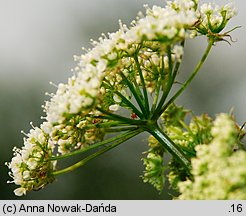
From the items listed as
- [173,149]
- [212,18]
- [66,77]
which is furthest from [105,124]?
[66,77]

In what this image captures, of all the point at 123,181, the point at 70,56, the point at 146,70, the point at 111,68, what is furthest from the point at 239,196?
the point at 70,56

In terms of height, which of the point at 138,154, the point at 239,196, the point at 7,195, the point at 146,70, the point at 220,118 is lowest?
the point at 239,196

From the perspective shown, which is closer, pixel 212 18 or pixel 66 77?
pixel 212 18

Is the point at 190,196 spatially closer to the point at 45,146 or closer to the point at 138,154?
the point at 45,146

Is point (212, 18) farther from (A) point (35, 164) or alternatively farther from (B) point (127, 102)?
(A) point (35, 164)

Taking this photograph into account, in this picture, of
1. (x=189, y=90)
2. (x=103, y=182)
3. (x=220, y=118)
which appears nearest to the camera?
(x=220, y=118)

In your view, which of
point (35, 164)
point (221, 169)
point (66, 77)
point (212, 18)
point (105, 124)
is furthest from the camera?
point (66, 77)

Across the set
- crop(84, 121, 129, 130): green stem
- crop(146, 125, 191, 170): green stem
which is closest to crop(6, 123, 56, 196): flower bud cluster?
crop(84, 121, 129, 130): green stem

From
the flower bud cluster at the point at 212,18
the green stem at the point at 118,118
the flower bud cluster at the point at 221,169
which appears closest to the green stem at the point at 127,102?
the green stem at the point at 118,118

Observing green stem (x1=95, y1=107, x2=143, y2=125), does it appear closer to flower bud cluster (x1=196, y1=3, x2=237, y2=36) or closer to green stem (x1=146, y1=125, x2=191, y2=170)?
green stem (x1=146, y1=125, x2=191, y2=170)

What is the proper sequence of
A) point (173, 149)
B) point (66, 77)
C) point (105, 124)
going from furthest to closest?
1. point (66, 77)
2. point (105, 124)
3. point (173, 149)

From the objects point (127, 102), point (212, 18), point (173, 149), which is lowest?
point (173, 149)
